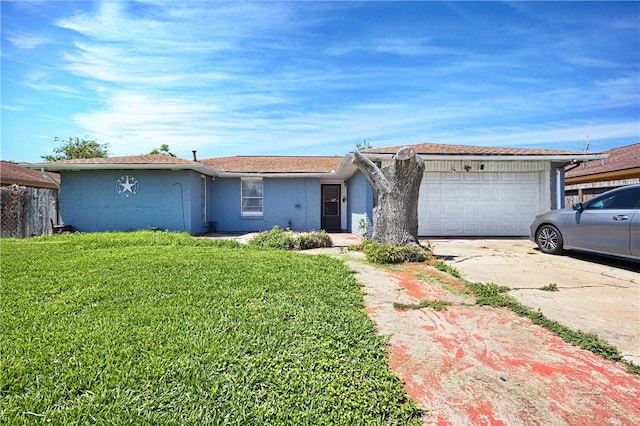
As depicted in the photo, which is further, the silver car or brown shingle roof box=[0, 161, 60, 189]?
brown shingle roof box=[0, 161, 60, 189]

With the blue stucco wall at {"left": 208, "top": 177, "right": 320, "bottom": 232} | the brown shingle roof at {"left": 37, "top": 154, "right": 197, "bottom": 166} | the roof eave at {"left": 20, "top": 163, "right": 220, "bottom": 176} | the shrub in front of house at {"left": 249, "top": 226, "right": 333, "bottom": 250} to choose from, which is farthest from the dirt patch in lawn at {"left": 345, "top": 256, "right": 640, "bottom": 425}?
the blue stucco wall at {"left": 208, "top": 177, "right": 320, "bottom": 232}

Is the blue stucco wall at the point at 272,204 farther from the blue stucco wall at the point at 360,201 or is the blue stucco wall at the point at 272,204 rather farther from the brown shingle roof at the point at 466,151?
the brown shingle roof at the point at 466,151

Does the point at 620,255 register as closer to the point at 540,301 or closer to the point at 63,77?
the point at 540,301

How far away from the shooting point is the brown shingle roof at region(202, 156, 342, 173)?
14.0 meters

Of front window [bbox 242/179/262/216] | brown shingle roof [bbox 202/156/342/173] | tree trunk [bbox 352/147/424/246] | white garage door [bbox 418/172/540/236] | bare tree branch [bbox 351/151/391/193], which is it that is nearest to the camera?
tree trunk [bbox 352/147/424/246]

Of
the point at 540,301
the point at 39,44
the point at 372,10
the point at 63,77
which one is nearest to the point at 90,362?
the point at 540,301

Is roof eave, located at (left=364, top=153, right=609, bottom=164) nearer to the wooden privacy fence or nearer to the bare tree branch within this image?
the bare tree branch

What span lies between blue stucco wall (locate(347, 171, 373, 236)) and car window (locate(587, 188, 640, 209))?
5.56 m

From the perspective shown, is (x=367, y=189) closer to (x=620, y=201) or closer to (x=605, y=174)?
(x=620, y=201)

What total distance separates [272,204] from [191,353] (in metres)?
12.0

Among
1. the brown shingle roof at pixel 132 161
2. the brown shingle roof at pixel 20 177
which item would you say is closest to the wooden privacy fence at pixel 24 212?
the brown shingle roof at pixel 132 161

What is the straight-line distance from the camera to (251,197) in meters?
14.2

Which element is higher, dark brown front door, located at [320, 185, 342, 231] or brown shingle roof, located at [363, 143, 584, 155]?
brown shingle roof, located at [363, 143, 584, 155]

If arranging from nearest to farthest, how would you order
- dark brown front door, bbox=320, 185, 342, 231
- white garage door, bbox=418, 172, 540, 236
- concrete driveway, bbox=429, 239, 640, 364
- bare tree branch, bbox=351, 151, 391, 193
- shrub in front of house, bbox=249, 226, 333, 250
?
concrete driveway, bbox=429, 239, 640, 364, bare tree branch, bbox=351, 151, 391, 193, shrub in front of house, bbox=249, 226, 333, 250, white garage door, bbox=418, 172, 540, 236, dark brown front door, bbox=320, 185, 342, 231
